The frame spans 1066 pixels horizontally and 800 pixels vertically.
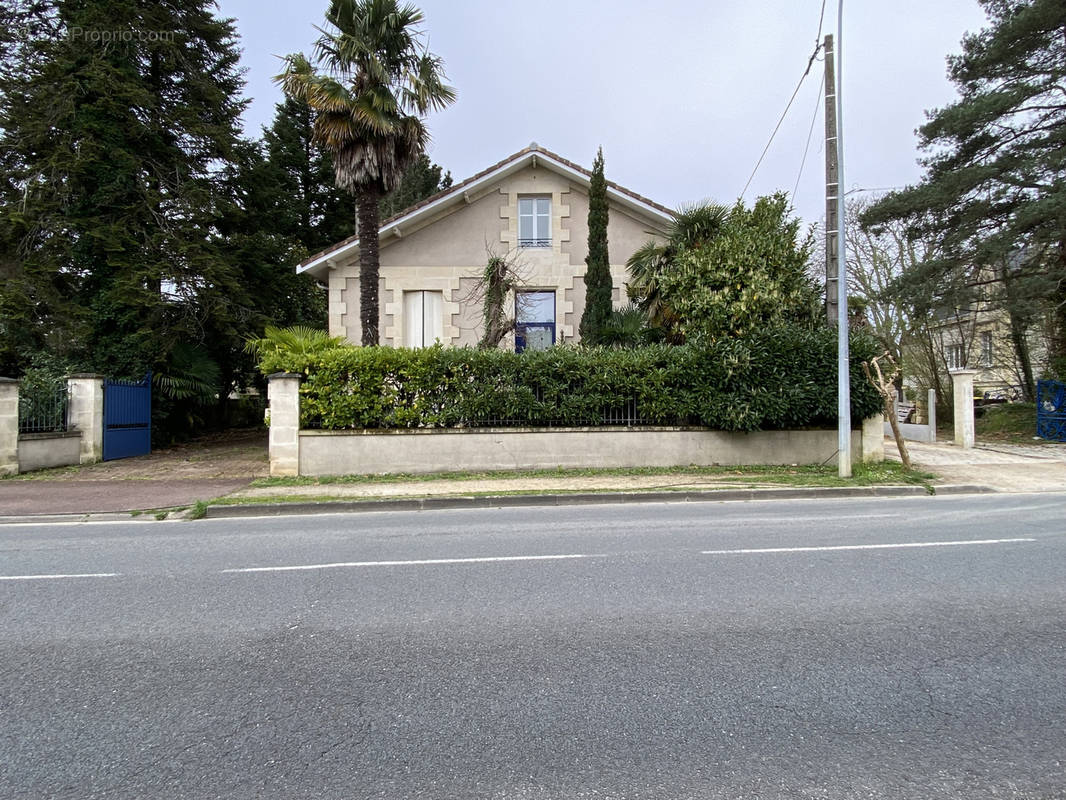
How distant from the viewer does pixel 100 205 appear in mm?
16672

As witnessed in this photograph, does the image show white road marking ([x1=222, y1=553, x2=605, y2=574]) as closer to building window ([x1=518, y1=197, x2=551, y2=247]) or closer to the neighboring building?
building window ([x1=518, y1=197, x2=551, y2=247])

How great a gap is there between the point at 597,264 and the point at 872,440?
7.29m

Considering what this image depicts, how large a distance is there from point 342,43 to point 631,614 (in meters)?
13.7

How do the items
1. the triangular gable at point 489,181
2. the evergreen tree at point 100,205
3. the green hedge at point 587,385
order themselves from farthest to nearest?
the triangular gable at point 489,181, the evergreen tree at point 100,205, the green hedge at point 587,385

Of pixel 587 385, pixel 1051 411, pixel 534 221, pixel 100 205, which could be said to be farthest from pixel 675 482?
pixel 100 205

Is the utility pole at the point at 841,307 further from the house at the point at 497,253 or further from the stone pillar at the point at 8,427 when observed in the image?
the stone pillar at the point at 8,427

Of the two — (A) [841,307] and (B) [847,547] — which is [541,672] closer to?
(B) [847,547]

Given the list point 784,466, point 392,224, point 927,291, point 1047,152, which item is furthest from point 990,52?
point 392,224

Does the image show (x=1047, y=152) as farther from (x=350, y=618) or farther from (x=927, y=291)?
(x=350, y=618)

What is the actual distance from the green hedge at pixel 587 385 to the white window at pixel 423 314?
497cm

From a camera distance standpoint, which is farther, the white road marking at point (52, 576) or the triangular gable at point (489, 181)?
the triangular gable at point (489, 181)

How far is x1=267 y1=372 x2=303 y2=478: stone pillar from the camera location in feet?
39.7

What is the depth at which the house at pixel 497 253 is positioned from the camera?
56.5 ft

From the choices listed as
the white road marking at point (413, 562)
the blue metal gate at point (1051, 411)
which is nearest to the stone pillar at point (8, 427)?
the white road marking at point (413, 562)
